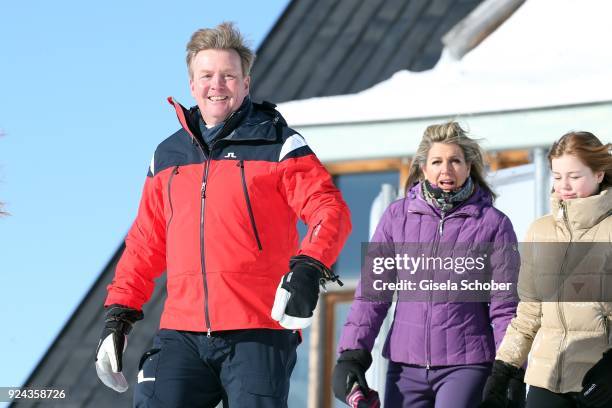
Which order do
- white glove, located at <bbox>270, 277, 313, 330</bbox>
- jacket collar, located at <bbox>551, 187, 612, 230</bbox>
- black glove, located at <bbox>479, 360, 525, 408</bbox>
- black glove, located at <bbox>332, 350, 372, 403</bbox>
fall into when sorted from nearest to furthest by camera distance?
white glove, located at <bbox>270, 277, 313, 330</bbox>, jacket collar, located at <bbox>551, 187, 612, 230</bbox>, black glove, located at <bbox>479, 360, 525, 408</bbox>, black glove, located at <bbox>332, 350, 372, 403</bbox>

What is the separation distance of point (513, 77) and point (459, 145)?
9.24 feet

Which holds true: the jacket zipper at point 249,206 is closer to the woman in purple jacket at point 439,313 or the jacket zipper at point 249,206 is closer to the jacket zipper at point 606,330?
the woman in purple jacket at point 439,313

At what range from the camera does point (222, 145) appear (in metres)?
5.07

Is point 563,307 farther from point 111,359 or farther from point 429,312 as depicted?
point 111,359

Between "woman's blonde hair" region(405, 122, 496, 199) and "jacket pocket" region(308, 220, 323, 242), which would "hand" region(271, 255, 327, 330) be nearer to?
"jacket pocket" region(308, 220, 323, 242)

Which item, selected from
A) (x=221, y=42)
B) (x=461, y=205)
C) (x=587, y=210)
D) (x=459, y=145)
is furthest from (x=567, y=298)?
(x=221, y=42)

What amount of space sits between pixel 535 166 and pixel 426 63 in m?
1.99

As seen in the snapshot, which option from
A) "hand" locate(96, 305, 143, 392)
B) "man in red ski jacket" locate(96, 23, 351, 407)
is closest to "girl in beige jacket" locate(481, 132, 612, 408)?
"man in red ski jacket" locate(96, 23, 351, 407)

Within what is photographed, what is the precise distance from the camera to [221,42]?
5145 millimetres

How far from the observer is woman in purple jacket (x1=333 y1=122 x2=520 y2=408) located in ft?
17.1

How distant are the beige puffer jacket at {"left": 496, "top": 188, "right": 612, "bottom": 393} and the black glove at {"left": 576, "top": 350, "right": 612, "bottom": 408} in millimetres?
21

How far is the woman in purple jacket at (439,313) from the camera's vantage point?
522cm

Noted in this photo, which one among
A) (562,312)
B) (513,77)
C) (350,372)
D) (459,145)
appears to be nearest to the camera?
(562,312)

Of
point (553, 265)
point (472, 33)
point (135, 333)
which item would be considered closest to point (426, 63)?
point (472, 33)
